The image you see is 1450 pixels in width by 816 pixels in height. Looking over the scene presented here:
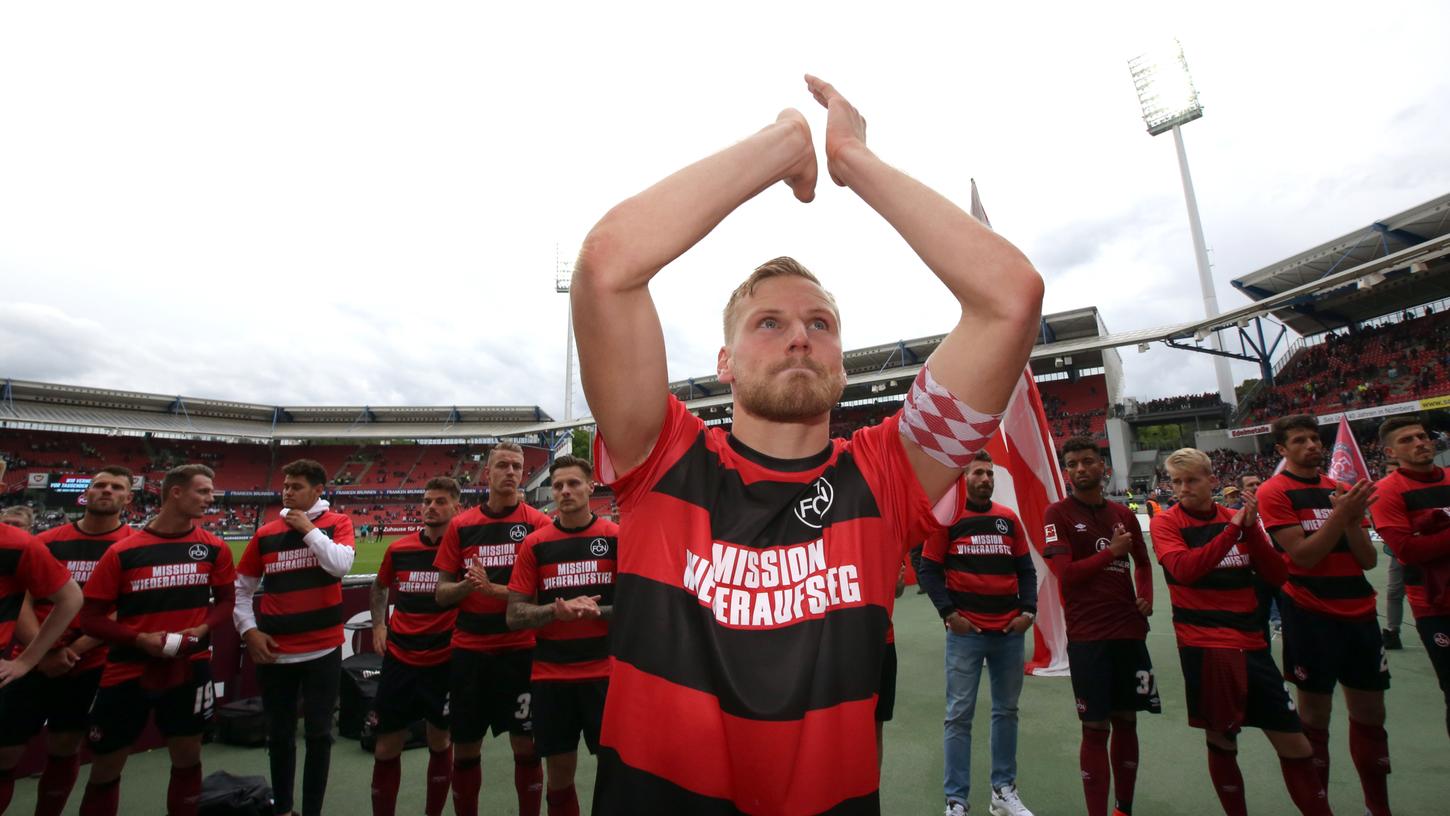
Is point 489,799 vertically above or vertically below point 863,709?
below

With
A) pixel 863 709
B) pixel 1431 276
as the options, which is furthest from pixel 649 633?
pixel 1431 276

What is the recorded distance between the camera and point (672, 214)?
1287 mm

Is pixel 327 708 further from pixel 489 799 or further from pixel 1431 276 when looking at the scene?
pixel 1431 276

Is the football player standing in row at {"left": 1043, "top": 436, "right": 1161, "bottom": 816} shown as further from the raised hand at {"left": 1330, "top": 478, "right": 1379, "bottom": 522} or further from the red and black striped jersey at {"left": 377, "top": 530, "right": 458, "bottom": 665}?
the red and black striped jersey at {"left": 377, "top": 530, "right": 458, "bottom": 665}

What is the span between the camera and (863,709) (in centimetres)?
129

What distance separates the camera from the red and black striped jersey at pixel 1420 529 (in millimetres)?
3834

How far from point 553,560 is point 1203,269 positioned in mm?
34200

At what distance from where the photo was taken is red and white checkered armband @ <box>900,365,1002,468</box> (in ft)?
4.70

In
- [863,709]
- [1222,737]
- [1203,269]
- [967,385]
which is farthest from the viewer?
[1203,269]

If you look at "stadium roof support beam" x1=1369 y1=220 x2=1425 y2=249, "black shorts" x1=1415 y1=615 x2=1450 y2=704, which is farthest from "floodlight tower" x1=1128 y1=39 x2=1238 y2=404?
"black shorts" x1=1415 y1=615 x2=1450 y2=704

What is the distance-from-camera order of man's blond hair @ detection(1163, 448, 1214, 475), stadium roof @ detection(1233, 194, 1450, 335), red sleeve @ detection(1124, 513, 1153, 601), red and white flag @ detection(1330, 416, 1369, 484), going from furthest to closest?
1. stadium roof @ detection(1233, 194, 1450, 335)
2. red and white flag @ detection(1330, 416, 1369, 484)
3. red sleeve @ detection(1124, 513, 1153, 601)
4. man's blond hair @ detection(1163, 448, 1214, 475)

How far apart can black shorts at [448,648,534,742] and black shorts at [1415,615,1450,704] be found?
5895 mm

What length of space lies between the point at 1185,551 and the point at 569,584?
3.99m

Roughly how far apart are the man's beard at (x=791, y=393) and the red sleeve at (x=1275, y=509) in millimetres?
4250
